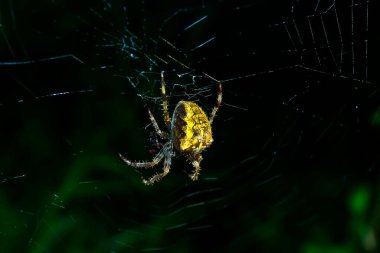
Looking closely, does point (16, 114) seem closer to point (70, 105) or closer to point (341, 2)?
point (70, 105)

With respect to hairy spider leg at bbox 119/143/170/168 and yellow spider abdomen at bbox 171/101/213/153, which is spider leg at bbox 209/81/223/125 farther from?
hairy spider leg at bbox 119/143/170/168

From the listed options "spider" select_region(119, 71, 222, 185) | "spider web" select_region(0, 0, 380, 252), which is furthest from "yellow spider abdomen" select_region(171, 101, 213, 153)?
"spider web" select_region(0, 0, 380, 252)

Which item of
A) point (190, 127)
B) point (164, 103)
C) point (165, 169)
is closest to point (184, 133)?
point (190, 127)

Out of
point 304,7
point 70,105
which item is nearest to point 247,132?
point 304,7

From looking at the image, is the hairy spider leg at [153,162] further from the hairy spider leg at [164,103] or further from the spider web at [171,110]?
the hairy spider leg at [164,103]

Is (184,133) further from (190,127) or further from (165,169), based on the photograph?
(165,169)

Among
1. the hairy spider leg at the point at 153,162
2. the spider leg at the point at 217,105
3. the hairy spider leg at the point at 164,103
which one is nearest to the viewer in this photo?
the hairy spider leg at the point at 164,103

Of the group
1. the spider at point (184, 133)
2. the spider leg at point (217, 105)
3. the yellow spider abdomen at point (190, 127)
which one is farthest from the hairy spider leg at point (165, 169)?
the spider leg at point (217, 105)
